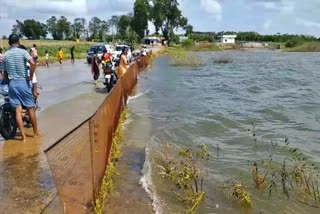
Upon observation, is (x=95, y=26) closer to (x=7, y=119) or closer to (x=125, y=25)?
(x=125, y=25)

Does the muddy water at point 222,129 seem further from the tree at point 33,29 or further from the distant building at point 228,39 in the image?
the distant building at point 228,39

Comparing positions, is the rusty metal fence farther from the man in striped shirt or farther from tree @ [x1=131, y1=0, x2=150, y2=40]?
tree @ [x1=131, y1=0, x2=150, y2=40]

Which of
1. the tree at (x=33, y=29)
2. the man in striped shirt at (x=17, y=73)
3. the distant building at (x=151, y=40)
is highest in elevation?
the man in striped shirt at (x=17, y=73)

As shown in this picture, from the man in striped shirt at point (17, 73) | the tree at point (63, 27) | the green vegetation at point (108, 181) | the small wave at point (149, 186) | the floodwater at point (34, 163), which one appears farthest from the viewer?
the tree at point (63, 27)

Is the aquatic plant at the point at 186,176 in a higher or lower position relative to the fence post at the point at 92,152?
lower

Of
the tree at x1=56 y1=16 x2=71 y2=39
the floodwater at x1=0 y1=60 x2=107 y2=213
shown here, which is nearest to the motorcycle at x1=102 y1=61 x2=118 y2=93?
the floodwater at x1=0 y1=60 x2=107 y2=213

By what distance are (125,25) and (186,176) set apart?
12508 cm

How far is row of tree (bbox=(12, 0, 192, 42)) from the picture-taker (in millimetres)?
112000

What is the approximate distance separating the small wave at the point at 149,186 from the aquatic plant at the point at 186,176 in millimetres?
252

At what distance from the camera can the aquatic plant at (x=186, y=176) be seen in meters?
6.30

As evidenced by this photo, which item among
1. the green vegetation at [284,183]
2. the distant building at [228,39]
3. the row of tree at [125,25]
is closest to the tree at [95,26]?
the row of tree at [125,25]

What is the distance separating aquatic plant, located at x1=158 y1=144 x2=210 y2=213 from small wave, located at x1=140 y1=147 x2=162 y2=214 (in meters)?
0.25

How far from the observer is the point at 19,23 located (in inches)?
5453

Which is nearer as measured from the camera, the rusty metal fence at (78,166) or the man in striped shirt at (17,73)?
→ the rusty metal fence at (78,166)
